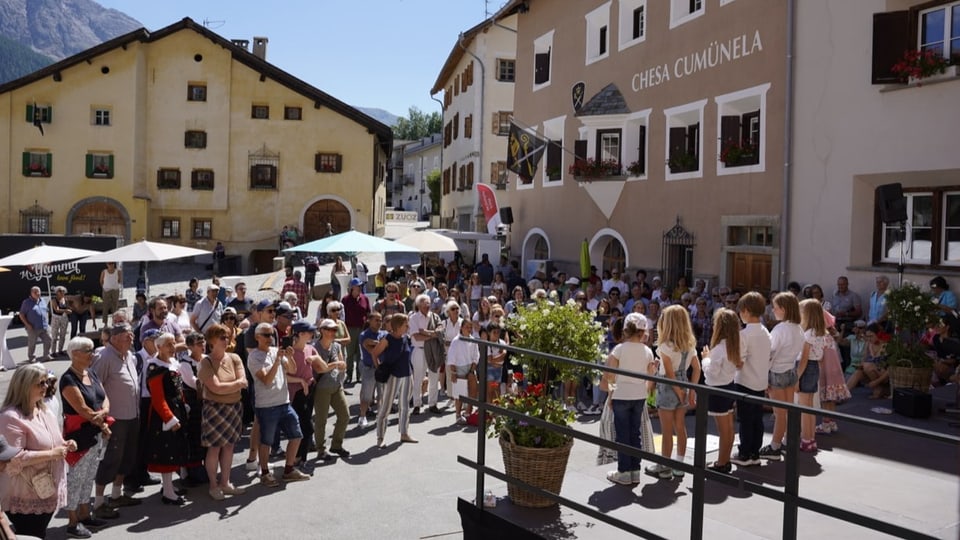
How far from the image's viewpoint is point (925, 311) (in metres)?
11.4

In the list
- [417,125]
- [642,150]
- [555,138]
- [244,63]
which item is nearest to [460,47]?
[244,63]

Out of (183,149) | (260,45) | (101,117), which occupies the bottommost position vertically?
(183,149)

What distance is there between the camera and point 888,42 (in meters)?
13.9

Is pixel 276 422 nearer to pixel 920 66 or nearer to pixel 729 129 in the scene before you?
pixel 920 66

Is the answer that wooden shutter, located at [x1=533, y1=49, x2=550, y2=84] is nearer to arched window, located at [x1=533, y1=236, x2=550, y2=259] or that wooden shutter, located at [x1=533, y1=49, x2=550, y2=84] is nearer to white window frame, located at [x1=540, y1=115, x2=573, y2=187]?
white window frame, located at [x1=540, y1=115, x2=573, y2=187]

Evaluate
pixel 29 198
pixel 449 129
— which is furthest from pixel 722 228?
pixel 29 198

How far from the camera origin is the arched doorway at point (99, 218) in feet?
131

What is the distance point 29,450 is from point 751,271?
48.4ft

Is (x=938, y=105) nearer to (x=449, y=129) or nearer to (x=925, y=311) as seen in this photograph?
(x=925, y=311)

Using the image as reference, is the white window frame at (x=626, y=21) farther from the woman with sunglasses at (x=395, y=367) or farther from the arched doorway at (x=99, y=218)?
the arched doorway at (x=99, y=218)

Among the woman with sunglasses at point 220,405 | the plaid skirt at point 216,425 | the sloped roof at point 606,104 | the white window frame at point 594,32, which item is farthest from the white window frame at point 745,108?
the plaid skirt at point 216,425

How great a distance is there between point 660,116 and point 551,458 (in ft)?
52.5

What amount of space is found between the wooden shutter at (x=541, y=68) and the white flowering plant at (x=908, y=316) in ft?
57.3

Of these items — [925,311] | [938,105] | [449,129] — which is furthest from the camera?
[449,129]
